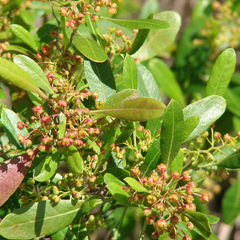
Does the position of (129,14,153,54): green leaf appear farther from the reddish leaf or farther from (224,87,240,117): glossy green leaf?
(224,87,240,117): glossy green leaf

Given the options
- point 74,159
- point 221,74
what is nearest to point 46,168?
point 74,159

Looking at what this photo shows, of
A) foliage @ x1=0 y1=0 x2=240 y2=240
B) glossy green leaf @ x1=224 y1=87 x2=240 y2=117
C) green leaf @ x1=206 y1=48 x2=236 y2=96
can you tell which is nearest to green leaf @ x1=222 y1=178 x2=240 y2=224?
glossy green leaf @ x1=224 y1=87 x2=240 y2=117

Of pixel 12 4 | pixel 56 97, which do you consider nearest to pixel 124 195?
pixel 56 97

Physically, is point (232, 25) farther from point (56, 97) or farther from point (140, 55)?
point (56, 97)

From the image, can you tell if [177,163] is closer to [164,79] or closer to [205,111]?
[205,111]

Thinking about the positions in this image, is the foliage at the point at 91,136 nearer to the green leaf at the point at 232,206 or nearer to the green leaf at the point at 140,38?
the green leaf at the point at 140,38

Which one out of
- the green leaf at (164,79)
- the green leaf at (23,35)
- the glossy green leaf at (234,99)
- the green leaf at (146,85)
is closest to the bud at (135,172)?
the green leaf at (146,85)
